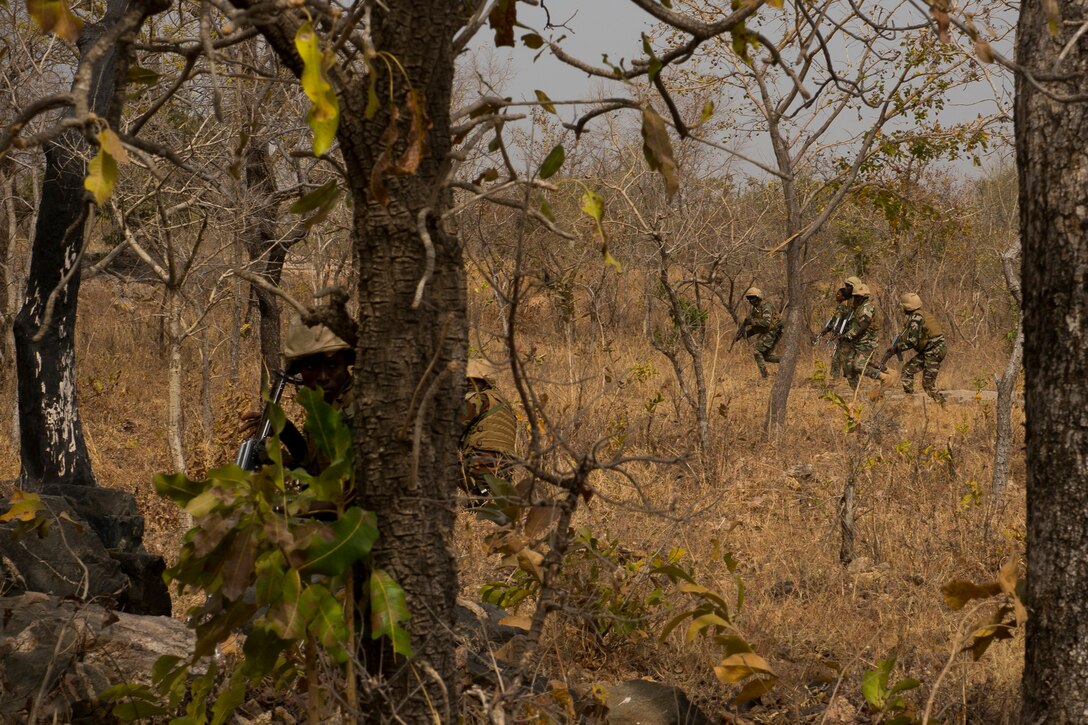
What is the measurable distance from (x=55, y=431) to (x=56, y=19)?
4.57 m

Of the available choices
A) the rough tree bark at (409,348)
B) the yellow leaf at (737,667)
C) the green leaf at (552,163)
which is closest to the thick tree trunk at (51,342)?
the rough tree bark at (409,348)

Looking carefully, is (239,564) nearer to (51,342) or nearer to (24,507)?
(24,507)

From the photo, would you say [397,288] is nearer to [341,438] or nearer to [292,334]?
[341,438]

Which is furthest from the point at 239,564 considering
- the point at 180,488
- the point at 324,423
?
the point at 324,423

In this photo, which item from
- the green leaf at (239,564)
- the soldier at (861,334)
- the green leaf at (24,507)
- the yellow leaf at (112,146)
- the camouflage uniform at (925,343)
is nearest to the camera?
the yellow leaf at (112,146)

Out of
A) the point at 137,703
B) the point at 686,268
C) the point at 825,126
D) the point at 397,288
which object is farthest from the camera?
the point at 686,268

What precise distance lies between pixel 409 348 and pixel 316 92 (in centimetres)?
84

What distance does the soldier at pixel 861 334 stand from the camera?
43.9ft

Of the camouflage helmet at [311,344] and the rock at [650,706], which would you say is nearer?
the rock at [650,706]

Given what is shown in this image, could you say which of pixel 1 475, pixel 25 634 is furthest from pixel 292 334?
pixel 1 475

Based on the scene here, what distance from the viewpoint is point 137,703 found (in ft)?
8.05

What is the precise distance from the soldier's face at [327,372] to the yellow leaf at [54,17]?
97.4 inches

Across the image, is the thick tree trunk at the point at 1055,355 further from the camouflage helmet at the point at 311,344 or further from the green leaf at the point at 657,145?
the camouflage helmet at the point at 311,344

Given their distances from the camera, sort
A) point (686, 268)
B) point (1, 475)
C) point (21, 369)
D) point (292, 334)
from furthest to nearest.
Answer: point (686, 268), point (1, 475), point (21, 369), point (292, 334)
